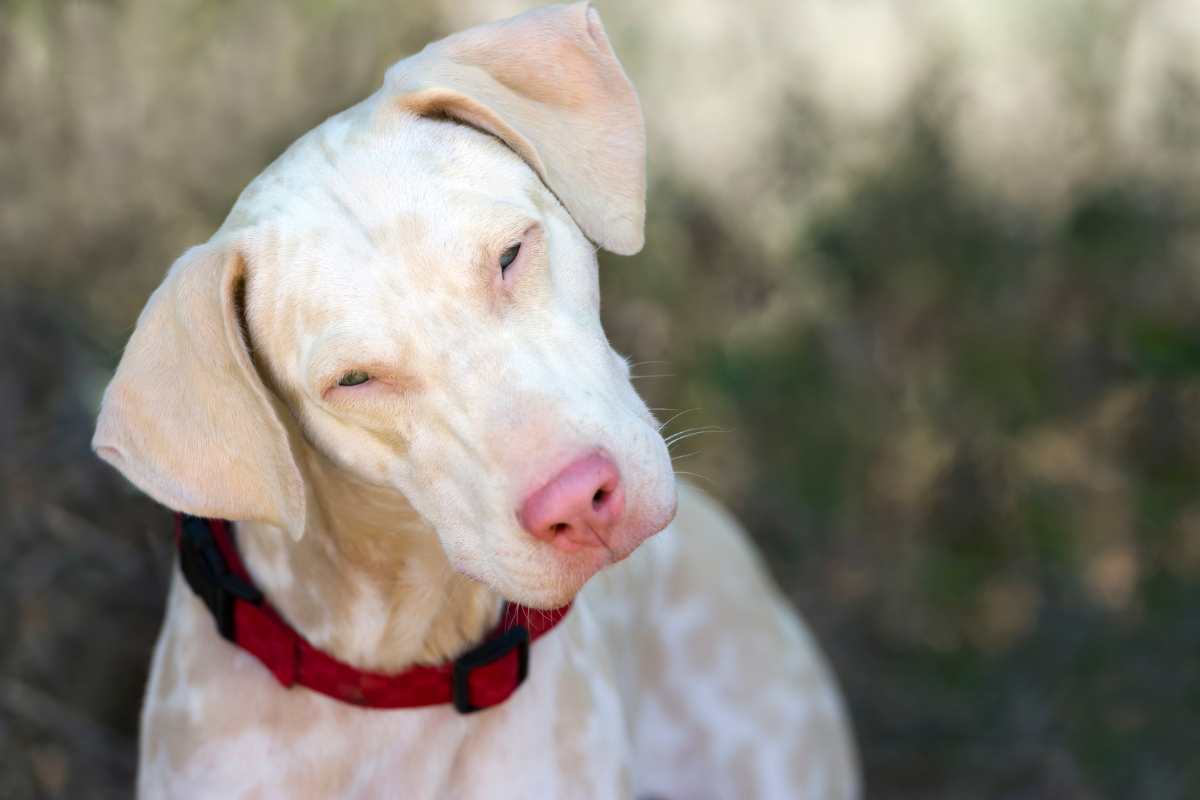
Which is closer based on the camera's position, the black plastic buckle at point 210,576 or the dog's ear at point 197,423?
the dog's ear at point 197,423

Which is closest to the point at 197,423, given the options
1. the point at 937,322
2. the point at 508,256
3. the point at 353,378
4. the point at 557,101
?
the point at 353,378

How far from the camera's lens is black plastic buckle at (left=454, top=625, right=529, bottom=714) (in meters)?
2.06

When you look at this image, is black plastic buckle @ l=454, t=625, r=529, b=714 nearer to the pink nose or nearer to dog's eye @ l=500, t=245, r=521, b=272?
the pink nose

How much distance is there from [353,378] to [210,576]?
0.44 m

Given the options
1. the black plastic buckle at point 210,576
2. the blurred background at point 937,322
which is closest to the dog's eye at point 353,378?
the black plastic buckle at point 210,576

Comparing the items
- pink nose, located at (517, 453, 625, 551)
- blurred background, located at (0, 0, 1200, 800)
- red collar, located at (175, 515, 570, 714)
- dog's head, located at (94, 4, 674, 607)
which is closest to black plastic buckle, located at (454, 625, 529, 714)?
red collar, located at (175, 515, 570, 714)

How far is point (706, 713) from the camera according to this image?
302 centimetres

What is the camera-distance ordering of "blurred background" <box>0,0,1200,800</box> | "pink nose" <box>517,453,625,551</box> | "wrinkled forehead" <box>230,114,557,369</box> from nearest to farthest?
"pink nose" <box>517,453,625,551</box>
"wrinkled forehead" <box>230,114,557,369</box>
"blurred background" <box>0,0,1200,800</box>

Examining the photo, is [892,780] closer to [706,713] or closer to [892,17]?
[706,713]

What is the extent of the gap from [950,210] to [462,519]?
3.23m

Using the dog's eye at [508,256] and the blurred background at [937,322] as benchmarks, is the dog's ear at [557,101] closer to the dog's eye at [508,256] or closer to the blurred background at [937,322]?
the dog's eye at [508,256]

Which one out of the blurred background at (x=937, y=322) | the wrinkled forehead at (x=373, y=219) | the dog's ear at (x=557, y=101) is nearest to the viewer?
the wrinkled forehead at (x=373, y=219)

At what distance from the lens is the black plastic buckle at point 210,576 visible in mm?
1997

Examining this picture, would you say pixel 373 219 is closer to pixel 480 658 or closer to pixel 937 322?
pixel 480 658
